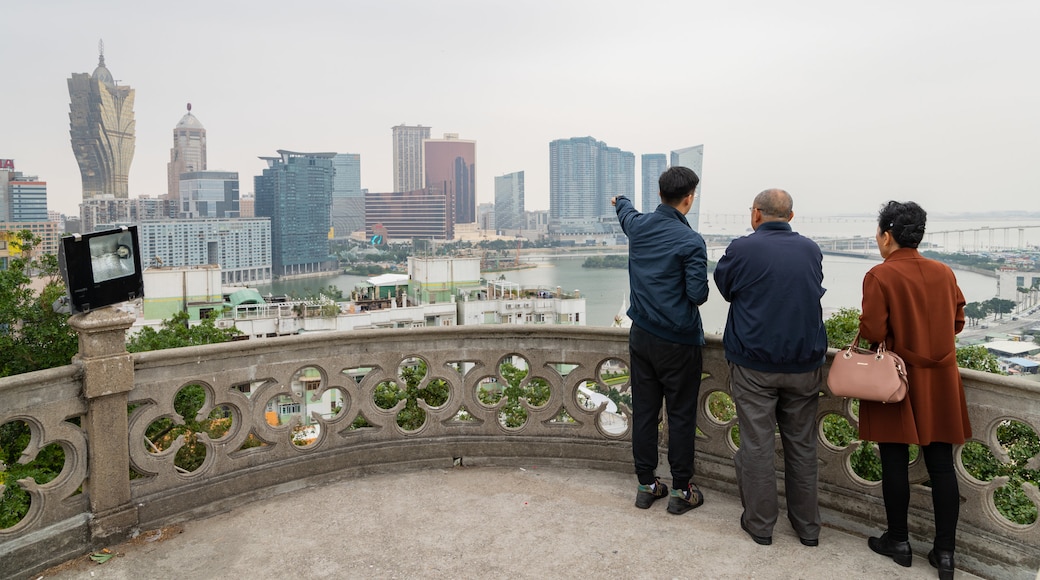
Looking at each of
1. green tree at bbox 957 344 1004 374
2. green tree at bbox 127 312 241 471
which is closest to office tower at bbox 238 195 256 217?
green tree at bbox 127 312 241 471

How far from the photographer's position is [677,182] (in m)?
3.73

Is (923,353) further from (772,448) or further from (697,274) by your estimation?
(697,274)

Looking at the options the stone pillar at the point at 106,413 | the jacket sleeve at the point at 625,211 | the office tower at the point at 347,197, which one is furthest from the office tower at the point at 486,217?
the stone pillar at the point at 106,413

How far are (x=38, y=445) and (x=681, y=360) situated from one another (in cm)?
311

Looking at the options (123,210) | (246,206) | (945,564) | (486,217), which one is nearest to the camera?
(945,564)

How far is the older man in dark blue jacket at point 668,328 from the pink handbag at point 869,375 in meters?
0.71

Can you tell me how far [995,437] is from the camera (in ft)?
10.4

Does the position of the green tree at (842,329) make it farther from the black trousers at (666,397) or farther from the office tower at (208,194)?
the office tower at (208,194)

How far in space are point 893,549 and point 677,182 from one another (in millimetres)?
2068

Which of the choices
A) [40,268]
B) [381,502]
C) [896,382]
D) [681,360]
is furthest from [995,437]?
[40,268]

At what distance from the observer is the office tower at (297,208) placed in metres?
133

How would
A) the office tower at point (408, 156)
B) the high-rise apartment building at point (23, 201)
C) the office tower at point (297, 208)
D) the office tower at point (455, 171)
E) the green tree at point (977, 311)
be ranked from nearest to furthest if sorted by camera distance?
1. the green tree at point (977, 311)
2. the high-rise apartment building at point (23, 201)
3. the office tower at point (297, 208)
4. the office tower at point (455, 171)
5. the office tower at point (408, 156)

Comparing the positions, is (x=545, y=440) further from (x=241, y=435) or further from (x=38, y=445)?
(x=38, y=445)

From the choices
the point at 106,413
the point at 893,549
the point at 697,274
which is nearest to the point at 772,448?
the point at 893,549
